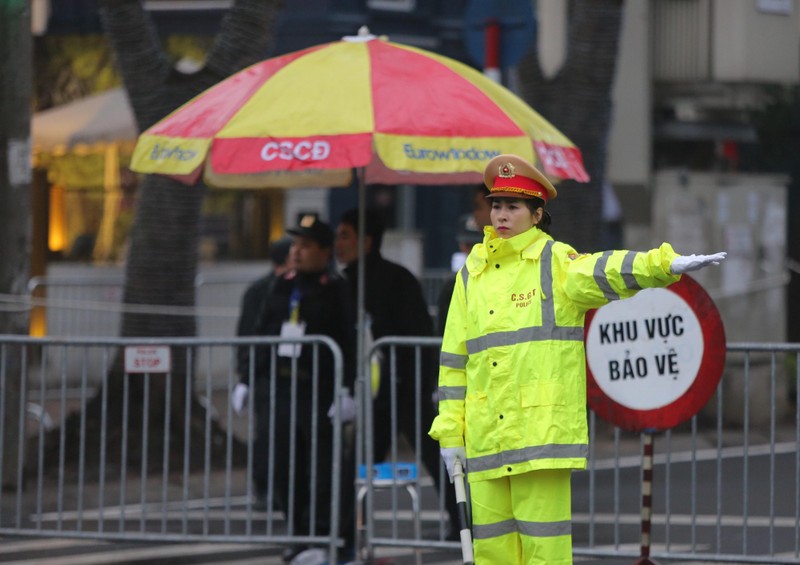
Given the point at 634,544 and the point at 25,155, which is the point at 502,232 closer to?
the point at 634,544

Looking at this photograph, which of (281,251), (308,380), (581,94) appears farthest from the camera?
(581,94)

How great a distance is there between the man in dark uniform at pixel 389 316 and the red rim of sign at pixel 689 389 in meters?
1.52

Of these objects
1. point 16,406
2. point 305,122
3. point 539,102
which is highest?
point 539,102

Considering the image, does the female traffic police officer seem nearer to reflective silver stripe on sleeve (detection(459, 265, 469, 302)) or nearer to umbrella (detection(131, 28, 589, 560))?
reflective silver stripe on sleeve (detection(459, 265, 469, 302))

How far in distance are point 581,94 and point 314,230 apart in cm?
550

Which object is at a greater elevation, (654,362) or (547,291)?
(547,291)

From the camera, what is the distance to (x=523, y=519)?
615 centimetres

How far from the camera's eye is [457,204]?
863 inches

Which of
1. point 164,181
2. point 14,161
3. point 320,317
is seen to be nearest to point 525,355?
point 320,317

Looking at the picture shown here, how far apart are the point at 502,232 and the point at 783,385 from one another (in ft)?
27.5

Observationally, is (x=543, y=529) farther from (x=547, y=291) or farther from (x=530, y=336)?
(x=547, y=291)

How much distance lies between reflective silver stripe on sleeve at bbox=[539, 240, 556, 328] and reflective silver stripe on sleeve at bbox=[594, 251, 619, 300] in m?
0.21

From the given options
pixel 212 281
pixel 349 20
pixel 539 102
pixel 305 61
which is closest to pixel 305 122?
pixel 305 61

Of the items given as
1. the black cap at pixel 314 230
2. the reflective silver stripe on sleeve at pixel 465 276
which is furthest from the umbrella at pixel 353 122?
the reflective silver stripe on sleeve at pixel 465 276
